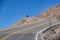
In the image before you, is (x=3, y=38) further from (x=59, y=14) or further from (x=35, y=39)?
(x=59, y=14)

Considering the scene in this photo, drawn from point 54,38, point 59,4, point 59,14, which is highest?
point 59,4

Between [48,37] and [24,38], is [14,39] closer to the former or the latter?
[24,38]

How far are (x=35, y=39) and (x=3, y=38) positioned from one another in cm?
411

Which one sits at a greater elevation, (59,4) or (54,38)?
(59,4)

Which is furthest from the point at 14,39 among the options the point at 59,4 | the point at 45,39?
the point at 59,4

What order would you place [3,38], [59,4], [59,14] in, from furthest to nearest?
[59,4], [59,14], [3,38]

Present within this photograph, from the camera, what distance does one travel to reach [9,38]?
77.4ft

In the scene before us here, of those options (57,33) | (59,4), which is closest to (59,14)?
(59,4)

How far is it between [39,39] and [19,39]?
2.24 meters

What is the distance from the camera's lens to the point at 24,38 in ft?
76.2

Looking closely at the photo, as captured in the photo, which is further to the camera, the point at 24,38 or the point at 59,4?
the point at 59,4

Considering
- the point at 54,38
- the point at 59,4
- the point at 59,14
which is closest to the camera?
the point at 54,38

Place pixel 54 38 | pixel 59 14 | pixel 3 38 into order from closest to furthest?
pixel 54 38 → pixel 3 38 → pixel 59 14

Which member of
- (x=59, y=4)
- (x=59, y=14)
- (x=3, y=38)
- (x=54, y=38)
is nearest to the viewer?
(x=54, y=38)
